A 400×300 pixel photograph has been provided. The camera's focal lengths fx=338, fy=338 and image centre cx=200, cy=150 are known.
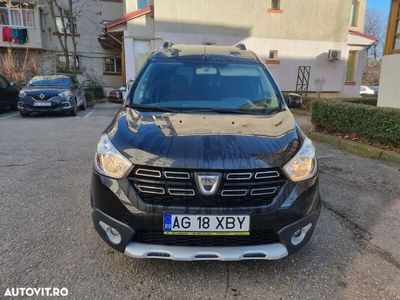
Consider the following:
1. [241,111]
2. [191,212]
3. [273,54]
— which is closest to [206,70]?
[241,111]

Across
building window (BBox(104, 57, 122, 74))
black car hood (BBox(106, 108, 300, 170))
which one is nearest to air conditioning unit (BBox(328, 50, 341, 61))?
building window (BBox(104, 57, 122, 74))

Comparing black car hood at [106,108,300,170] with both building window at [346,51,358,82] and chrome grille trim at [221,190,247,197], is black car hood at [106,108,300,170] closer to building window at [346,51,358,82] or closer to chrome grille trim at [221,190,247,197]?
chrome grille trim at [221,190,247,197]

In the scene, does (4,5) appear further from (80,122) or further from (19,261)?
(19,261)

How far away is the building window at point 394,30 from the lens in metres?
9.49

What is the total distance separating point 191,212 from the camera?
228 cm

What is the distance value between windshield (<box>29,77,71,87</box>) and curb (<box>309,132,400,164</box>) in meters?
9.20

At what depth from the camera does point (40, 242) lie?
3059 millimetres

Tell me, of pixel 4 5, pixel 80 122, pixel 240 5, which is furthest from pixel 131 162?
pixel 4 5

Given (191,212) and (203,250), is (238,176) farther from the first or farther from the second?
(203,250)

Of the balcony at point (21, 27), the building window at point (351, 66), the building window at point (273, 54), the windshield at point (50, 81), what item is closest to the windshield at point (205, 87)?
the windshield at point (50, 81)

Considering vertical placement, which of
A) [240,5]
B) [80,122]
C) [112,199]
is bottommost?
[80,122]

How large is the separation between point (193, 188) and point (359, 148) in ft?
17.8

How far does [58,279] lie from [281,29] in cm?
1894

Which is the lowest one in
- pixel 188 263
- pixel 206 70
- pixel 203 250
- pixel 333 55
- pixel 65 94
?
pixel 65 94
